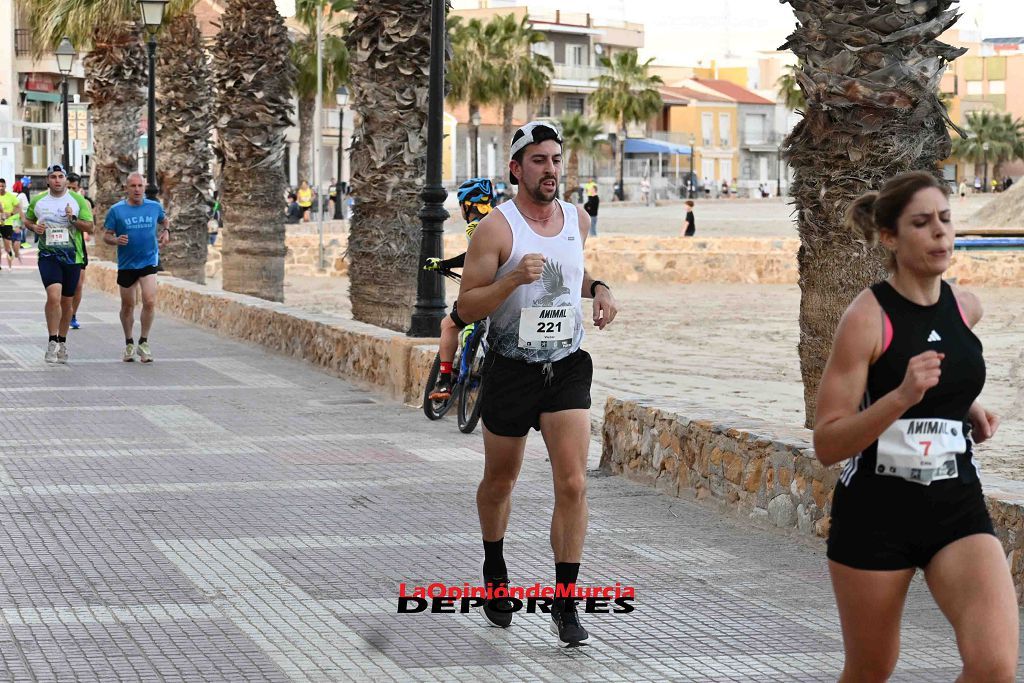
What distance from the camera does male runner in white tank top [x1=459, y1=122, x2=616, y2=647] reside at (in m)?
5.55

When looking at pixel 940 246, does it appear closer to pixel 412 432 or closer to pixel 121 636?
pixel 121 636

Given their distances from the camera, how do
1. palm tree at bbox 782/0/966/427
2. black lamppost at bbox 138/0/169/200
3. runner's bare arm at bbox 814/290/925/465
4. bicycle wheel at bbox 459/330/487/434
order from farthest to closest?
black lamppost at bbox 138/0/169/200, bicycle wheel at bbox 459/330/487/434, palm tree at bbox 782/0/966/427, runner's bare arm at bbox 814/290/925/465

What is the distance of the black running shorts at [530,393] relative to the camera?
221 inches

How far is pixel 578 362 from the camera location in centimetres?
570

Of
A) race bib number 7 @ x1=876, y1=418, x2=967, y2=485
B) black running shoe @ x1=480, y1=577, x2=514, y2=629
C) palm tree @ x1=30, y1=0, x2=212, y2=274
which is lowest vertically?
black running shoe @ x1=480, y1=577, x2=514, y2=629

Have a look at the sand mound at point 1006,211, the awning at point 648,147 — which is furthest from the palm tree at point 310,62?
the awning at point 648,147

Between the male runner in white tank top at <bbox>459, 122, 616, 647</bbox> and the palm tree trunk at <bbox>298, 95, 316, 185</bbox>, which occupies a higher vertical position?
the palm tree trunk at <bbox>298, 95, 316, 185</bbox>

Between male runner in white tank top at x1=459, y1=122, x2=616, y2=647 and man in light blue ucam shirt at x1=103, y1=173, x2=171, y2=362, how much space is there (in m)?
9.52

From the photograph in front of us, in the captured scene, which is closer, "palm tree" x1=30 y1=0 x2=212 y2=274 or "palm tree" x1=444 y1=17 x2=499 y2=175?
"palm tree" x1=30 y1=0 x2=212 y2=274

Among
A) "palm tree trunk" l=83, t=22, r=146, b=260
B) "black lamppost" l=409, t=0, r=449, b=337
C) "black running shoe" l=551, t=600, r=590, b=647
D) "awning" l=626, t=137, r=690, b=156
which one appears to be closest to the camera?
"black running shoe" l=551, t=600, r=590, b=647

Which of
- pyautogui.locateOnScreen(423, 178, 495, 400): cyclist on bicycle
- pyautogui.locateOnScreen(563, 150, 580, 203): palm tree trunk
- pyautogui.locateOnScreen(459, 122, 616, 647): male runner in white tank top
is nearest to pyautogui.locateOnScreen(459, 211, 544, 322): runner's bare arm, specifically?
pyautogui.locateOnScreen(459, 122, 616, 647): male runner in white tank top

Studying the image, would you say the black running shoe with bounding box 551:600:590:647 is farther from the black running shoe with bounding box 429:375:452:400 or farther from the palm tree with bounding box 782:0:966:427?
the black running shoe with bounding box 429:375:452:400

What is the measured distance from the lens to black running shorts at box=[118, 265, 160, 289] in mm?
14852

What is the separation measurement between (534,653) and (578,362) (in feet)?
3.25
